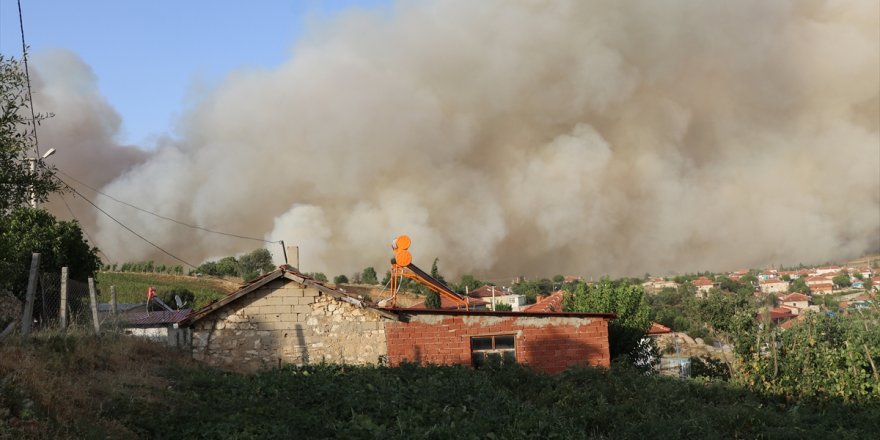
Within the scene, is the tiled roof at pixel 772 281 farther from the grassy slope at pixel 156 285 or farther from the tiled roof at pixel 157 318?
the tiled roof at pixel 157 318

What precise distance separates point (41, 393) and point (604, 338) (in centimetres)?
1436

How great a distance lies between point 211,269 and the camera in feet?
238

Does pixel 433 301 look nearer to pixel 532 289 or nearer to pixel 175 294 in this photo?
pixel 175 294

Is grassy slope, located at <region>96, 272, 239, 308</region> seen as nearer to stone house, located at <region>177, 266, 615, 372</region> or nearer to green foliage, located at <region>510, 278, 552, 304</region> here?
stone house, located at <region>177, 266, 615, 372</region>

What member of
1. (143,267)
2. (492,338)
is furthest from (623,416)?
(143,267)

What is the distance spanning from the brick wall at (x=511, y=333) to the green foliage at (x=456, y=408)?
67.5 inches

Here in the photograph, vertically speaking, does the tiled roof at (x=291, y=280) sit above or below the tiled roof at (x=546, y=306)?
above

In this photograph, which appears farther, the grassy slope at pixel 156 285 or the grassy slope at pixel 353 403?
the grassy slope at pixel 156 285

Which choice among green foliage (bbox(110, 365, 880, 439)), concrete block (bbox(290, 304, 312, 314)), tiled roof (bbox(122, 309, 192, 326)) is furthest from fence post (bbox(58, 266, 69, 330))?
tiled roof (bbox(122, 309, 192, 326))

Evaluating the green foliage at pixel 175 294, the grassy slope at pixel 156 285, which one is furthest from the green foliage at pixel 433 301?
the green foliage at pixel 175 294

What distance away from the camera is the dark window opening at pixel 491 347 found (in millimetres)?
19312

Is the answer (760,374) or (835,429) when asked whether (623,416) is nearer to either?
(835,429)

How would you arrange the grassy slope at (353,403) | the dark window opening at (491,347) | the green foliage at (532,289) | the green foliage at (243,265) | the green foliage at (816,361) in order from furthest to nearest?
the green foliage at (532,289) < the green foliage at (243,265) < the dark window opening at (491,347) < the green foliage at (816,361) < the grassy slope at (353,403)

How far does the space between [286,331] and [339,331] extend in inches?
52.3
